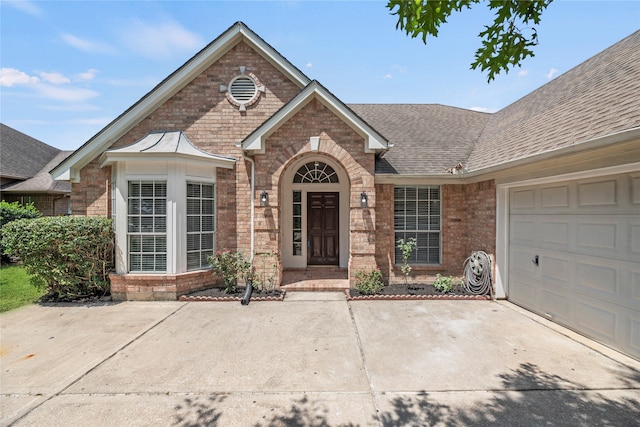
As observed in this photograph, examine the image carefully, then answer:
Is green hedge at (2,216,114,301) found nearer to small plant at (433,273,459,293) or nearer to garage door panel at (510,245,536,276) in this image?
small plant at (433,273,459,293)

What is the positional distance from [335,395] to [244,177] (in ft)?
19.5

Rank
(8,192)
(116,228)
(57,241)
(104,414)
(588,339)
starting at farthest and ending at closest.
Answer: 1. (8,192)
2. (116,228)
3. (57,241)
4. (588,339)
5. (104,414)

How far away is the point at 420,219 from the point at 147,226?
7.31m

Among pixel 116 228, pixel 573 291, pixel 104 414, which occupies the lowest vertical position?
pixel 104 414

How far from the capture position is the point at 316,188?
962 centimetres

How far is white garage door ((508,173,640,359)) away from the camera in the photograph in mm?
4328

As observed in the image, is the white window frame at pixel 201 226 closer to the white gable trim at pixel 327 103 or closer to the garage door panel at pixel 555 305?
the white gable trim at pixel 327 103

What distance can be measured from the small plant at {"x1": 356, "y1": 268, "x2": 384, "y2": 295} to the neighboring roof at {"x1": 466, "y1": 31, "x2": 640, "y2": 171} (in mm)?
3893

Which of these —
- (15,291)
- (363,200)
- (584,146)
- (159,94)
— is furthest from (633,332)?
(15,291)

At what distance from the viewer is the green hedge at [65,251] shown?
6.46 meters

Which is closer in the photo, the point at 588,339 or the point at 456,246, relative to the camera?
the point at 588,339

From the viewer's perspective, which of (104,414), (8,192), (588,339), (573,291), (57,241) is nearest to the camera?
(104,414)

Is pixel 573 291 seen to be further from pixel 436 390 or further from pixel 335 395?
pixel 335 395

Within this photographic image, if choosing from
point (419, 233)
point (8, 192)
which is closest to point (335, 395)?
point (419, 233)
